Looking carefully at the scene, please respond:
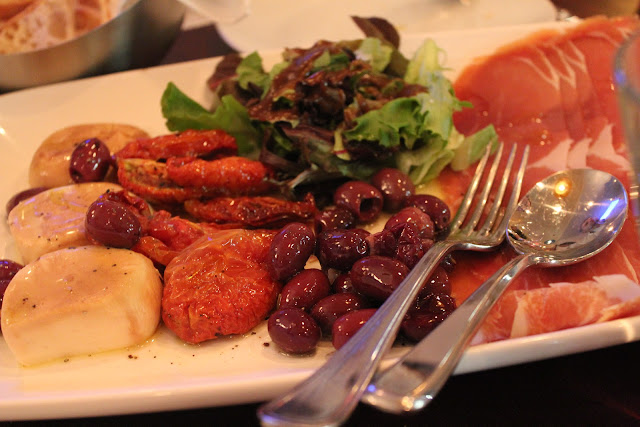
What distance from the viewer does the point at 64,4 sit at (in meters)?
3.31

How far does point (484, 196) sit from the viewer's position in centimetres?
222

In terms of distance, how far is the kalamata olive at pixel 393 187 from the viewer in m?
2.25

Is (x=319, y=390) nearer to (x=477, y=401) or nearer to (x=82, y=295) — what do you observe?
(x=477, y=401)

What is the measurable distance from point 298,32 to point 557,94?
74.1 inches

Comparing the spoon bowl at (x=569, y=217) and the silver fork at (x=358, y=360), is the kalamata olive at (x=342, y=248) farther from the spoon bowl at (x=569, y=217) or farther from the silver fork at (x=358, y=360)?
the spoon bowl at (x=569, y=217)

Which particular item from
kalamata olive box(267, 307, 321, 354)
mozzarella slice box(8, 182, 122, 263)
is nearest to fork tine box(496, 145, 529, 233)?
kalamata olive box(267, 307, 321, 354)

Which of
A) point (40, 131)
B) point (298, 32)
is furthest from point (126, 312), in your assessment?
point (298, 32)

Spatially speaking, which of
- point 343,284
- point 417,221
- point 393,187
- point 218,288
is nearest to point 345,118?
point 393,187

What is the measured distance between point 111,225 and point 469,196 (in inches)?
54.8

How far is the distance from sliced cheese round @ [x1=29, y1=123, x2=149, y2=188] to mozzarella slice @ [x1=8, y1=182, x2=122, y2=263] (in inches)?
8.0

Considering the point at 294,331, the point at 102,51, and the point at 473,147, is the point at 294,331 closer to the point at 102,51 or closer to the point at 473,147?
the point at 473,147

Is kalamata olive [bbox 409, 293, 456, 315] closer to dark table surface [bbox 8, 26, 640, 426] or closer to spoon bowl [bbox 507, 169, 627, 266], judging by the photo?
dark table surface [bbox 8, 26, 640, 426]

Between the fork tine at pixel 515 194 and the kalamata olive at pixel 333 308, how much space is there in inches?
25.3

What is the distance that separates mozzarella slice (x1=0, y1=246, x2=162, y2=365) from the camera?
172 centimetres
